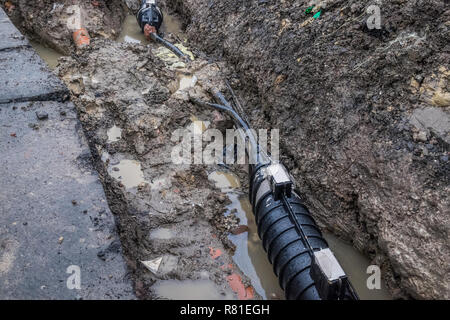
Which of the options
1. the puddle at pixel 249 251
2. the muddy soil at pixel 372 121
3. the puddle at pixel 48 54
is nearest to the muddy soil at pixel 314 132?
the muddy soil at pixel 372 121

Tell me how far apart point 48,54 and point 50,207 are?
3.83 meters

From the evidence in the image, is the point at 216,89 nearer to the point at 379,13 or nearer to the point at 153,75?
the point at 153,75

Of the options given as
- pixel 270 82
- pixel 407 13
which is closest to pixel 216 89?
pixel 270 82

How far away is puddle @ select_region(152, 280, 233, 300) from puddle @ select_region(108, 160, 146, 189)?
3.88 ft

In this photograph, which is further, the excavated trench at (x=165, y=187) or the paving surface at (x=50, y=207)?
the excavated trench at (x=165, y=187)

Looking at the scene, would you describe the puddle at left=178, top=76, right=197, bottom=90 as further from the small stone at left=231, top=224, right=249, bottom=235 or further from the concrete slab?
the small stone at left=231, top=224, right=249, bottom=235

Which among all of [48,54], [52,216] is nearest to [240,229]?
[52,216]

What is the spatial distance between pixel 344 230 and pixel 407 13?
204 centimetres

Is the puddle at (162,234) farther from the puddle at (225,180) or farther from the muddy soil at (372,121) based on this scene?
the muddy soil at (372,121)

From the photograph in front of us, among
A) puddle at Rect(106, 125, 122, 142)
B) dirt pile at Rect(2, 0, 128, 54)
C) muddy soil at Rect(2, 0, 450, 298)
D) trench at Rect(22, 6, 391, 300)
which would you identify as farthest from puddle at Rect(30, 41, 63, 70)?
trench at Rect(22, 6, 391, 300)

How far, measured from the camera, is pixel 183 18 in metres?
6.86

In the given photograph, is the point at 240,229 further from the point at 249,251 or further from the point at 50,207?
the point at 50,207

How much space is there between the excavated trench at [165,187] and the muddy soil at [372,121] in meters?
0.41

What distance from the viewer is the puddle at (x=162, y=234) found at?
12.2ft
